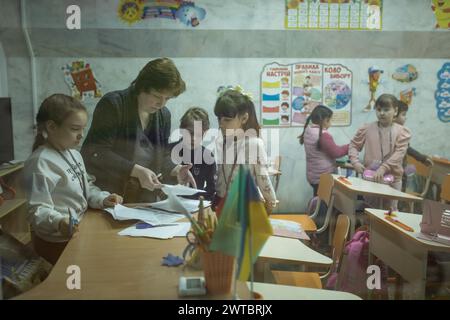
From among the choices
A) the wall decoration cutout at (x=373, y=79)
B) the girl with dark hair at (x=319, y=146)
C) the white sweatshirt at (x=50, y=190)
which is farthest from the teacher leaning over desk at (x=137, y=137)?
the wall decoration cutout at (x=373, y=79)

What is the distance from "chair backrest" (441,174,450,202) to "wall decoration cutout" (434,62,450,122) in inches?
10.7

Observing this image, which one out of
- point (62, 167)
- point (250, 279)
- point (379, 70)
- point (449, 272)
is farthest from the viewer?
point (449, 272)

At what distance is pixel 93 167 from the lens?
162 centimetres

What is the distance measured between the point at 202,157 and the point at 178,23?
0.51 m

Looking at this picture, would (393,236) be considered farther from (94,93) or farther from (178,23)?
(94,93)

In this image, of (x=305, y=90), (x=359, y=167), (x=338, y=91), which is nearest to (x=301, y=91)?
(x=305, y=90)

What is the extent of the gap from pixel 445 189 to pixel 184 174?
1097 mm

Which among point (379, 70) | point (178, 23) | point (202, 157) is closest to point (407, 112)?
point (379, 70)

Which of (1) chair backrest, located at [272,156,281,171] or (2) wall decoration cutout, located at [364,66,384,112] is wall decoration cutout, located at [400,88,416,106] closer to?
(2) wall decoration cutout, located at [364,66,384,112]

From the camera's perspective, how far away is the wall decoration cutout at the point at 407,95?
5.32 feet

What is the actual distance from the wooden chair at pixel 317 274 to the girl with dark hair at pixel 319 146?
0.18 metres

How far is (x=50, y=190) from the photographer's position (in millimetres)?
1444

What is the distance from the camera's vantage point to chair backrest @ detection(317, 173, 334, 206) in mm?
1713
